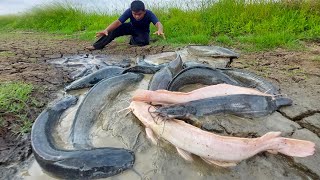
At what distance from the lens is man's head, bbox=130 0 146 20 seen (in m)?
7.39

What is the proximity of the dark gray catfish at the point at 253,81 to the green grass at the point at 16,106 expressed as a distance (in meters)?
2.65

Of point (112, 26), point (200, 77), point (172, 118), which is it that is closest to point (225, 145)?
point (172, 118)

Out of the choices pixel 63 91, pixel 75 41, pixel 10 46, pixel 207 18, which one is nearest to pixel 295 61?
pixel 207 18

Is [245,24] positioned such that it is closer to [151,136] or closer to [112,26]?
[112,26]

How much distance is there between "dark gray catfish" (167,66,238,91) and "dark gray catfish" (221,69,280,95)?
243mm

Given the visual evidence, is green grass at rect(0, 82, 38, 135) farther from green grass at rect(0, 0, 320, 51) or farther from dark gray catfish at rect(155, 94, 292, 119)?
green grass at rect(0, 0, 320, 51)

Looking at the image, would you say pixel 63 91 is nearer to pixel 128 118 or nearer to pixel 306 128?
pixel 128 118

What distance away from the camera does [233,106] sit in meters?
3.71

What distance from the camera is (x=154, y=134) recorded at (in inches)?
134

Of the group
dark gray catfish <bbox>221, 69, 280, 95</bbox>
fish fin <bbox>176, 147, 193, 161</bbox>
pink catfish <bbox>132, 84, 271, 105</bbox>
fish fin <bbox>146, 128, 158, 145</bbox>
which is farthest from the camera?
dark gray catfish <bbox>221, 69, 280, 95</bbox>

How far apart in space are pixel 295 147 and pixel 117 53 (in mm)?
5147

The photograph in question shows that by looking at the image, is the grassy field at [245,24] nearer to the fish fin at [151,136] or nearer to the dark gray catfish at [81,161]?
the fish fin at [151,136]

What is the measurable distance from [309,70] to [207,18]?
3977mm

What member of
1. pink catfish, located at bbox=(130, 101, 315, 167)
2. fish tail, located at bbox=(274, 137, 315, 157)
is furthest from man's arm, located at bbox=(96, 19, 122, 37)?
fish tail, located at bbox=(274, 137, 315, 157)
